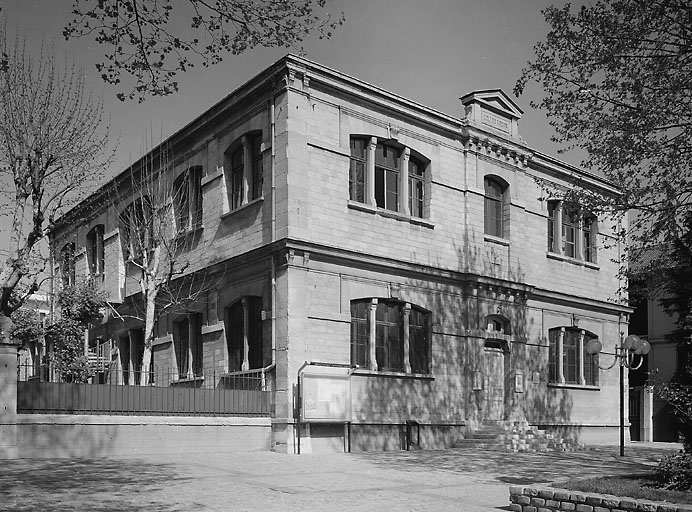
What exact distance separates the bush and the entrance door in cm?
1432

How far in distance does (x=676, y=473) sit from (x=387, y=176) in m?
14.4

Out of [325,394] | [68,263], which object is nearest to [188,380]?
[325,394]

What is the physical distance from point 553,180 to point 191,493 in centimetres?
2092

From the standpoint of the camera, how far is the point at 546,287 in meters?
28.3

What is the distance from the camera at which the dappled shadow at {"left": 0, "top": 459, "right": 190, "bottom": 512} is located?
412 inches

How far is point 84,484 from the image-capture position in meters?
12.5

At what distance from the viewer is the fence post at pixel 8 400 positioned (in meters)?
16.2

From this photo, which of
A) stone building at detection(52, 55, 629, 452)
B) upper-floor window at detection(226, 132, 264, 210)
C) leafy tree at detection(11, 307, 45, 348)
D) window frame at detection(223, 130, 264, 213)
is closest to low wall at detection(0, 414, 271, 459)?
stone building at detection(52, 55, 629, 452)

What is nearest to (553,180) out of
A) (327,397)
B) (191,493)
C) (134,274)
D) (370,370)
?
(370,370)

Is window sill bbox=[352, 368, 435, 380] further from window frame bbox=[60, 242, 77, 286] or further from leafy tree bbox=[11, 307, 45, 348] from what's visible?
window frame bbox=[60, 242, 77, 286]

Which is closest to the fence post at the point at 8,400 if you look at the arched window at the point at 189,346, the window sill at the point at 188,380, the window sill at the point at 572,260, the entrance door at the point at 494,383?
the window sill at the point at 188,380

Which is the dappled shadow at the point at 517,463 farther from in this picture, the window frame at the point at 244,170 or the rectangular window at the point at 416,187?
the window frame at the point at 244,170

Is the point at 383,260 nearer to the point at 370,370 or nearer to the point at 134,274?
the point at 370,370

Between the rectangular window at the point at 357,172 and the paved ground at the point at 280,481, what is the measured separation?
7038 millimetres
